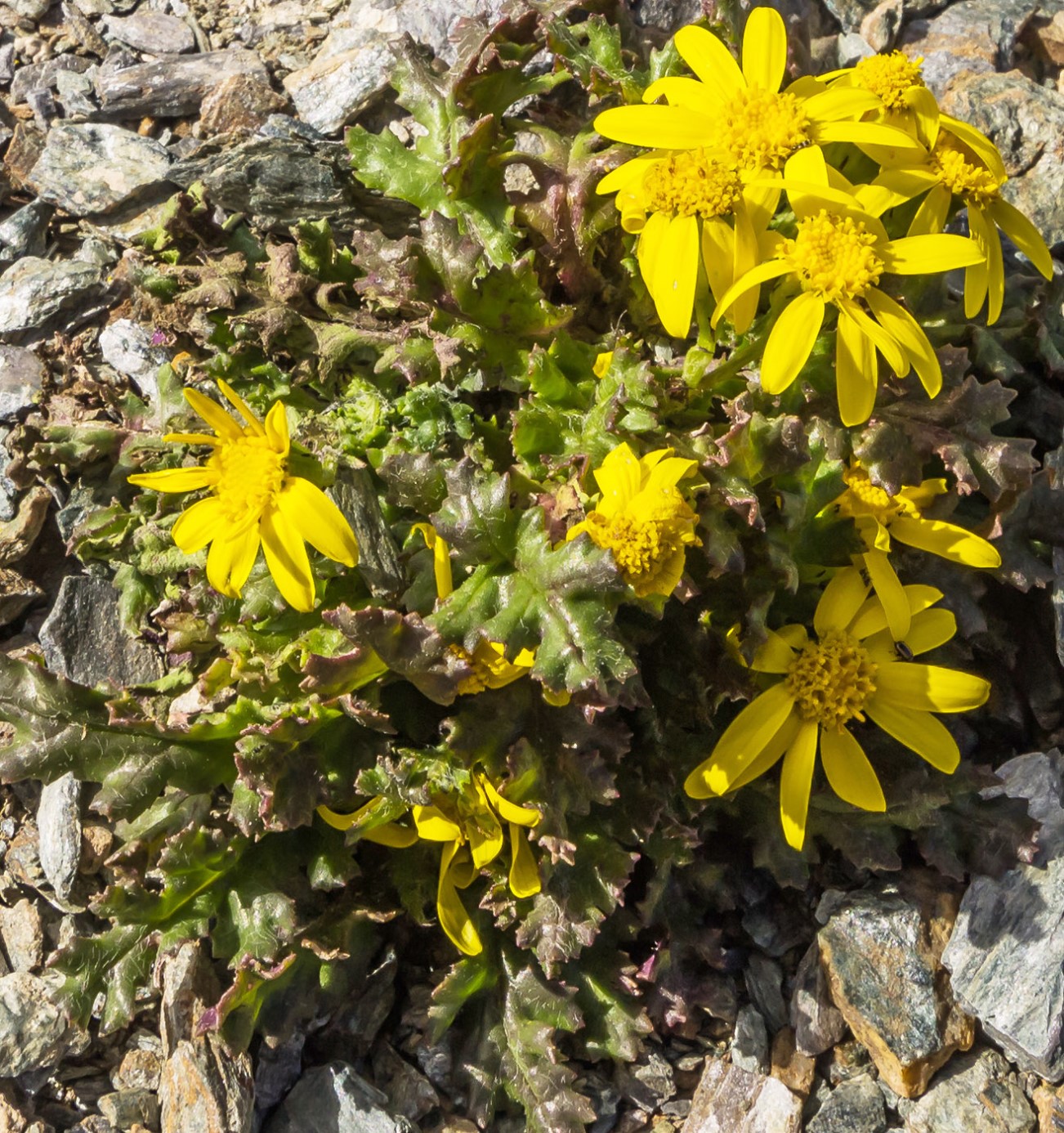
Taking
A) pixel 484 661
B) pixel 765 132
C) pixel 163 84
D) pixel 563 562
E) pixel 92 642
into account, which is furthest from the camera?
pixel 163 84

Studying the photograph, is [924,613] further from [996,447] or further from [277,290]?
[277,290]

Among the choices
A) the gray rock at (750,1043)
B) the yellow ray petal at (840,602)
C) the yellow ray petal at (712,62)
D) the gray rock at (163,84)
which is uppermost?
the yellow ray petal at (712,62)

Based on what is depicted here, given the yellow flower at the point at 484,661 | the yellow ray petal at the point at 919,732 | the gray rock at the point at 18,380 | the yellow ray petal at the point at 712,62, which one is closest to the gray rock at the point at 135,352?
the gray rock at the point at 18,380

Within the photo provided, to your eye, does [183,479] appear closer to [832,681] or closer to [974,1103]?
[832,681]

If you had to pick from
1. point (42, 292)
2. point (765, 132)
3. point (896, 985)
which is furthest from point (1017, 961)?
point (42, 292)

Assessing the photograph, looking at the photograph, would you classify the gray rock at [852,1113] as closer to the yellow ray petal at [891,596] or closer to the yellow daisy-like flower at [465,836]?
the yellow daisy-like flower at [465,836]

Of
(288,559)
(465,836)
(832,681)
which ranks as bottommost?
(465,836)

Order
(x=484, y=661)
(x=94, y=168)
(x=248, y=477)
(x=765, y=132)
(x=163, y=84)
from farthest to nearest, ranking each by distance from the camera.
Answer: (x=163, y=84)
(x=94, y=168)
(x=765, y=132)
(x=484, y=661)
(x=248, y=477)

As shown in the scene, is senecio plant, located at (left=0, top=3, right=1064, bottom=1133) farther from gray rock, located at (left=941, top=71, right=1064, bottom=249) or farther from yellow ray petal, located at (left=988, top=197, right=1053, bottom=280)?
gray rock, located at (left=941, top=71, right=1064, bottom=249)
